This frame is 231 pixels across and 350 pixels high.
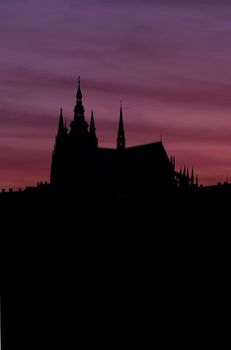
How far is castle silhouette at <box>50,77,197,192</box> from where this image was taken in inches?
4631

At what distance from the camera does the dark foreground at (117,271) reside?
4825cm

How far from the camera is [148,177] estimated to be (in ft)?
393

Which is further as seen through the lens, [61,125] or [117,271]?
[61,125]

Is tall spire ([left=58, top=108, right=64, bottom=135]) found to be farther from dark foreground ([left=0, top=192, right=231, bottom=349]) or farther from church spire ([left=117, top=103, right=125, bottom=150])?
dark foreground ([left=0, top=192, right=231, bottom=349])

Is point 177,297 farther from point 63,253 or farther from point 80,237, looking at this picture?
point 80,237

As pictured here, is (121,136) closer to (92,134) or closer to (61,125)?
(92,134)

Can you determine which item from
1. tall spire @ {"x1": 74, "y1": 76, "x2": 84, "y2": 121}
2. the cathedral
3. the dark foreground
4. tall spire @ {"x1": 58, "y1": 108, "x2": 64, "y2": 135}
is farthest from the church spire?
the dark foreground

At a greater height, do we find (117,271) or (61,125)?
(61,125)

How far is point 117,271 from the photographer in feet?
230

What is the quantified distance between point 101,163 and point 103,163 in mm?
346

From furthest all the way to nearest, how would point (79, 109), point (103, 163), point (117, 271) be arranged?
1. point (79, 109)
2. point (103, 163)
3. point (117, 271)

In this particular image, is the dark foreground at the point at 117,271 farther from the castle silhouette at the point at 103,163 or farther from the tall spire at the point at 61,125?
the tall spire at the point at 61,125

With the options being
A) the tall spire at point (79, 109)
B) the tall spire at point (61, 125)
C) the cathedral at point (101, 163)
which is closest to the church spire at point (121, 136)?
the cathedral at point (101, 163)

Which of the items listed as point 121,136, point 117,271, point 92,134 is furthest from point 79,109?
point 117,271
